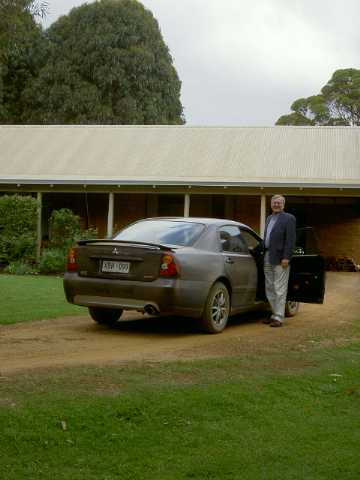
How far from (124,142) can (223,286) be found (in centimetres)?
1745

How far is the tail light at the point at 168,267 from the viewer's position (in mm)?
8195

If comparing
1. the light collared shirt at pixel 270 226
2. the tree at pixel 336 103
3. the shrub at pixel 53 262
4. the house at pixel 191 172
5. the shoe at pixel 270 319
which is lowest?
the shrub at pixel 53 262

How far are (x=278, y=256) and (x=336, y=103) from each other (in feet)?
136

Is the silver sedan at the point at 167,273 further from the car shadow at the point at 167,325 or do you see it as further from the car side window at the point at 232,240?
the car shadow at the point at 167,325

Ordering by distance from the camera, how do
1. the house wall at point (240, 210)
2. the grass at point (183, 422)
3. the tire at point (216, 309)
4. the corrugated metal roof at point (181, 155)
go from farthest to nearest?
the house wall at point (240, 210) < the corrugated metal roof at point (181, 155) < the tire at point (216, 309) < the grass at point (183, 422)

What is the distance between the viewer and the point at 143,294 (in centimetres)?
822

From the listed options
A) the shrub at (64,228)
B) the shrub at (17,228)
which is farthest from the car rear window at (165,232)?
the shrub at (17,228)

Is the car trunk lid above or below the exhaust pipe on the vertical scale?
above

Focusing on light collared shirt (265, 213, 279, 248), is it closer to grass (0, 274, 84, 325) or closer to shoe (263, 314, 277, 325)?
shoe (263, 314, 277, 325)

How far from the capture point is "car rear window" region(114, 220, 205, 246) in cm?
883

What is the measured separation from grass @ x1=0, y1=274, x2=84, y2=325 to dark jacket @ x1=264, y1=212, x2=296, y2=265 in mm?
3025

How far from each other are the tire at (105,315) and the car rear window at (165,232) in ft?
3.21

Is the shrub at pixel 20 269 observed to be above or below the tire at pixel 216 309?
below

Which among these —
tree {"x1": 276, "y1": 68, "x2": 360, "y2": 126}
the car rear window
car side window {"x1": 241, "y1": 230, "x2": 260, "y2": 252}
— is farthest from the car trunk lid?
tree {"x1": 276, "y1": 68, "x2": 360, "y2": 126}
